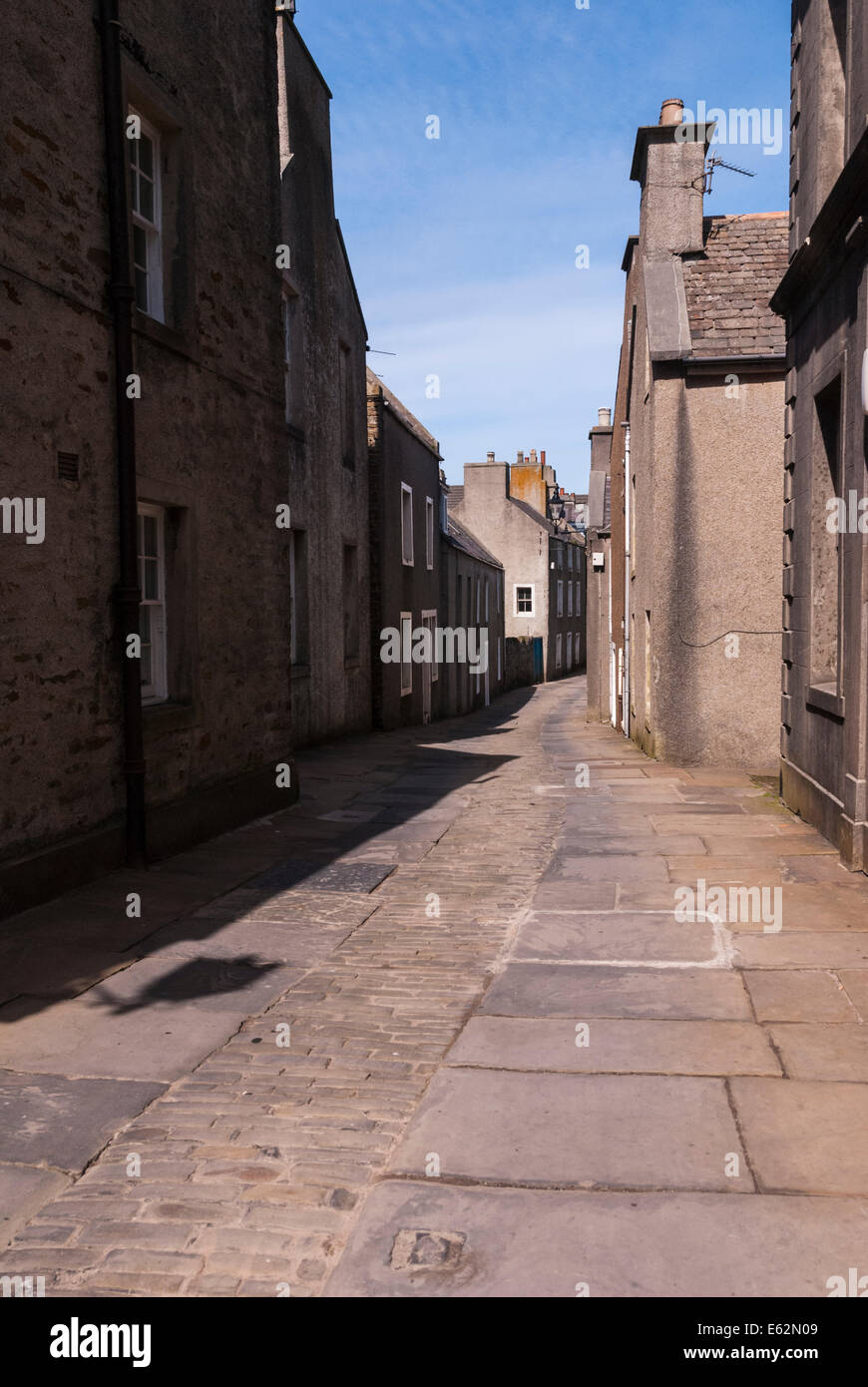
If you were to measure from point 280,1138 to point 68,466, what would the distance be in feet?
16.5

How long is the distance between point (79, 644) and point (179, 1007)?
306cm

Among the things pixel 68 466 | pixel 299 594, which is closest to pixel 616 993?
pixel 68 466

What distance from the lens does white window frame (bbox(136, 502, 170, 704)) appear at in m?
8.91

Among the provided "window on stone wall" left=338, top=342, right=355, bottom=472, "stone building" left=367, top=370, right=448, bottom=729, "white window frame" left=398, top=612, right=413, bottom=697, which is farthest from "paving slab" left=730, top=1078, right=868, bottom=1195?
"white window frame" left=398, top=612, right=413, bottom=697

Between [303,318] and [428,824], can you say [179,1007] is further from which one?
[303,318]

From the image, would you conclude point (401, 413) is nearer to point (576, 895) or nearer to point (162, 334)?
point (162, 334)

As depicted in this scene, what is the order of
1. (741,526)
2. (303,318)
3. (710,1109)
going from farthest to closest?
(303,318)
(741,526)
(710,1109)

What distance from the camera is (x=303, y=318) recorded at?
652 inches

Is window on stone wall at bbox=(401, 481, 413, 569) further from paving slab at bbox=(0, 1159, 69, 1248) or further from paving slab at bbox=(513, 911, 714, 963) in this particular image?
paving slab at bbox=(0, 1159, 69, 1248)

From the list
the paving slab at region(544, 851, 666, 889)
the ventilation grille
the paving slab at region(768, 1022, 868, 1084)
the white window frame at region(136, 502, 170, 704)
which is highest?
the ventilation grille

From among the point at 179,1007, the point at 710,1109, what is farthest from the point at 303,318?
the point at 710,1109

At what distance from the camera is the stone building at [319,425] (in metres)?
16.2

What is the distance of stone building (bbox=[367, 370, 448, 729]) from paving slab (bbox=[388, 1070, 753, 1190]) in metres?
16.8
